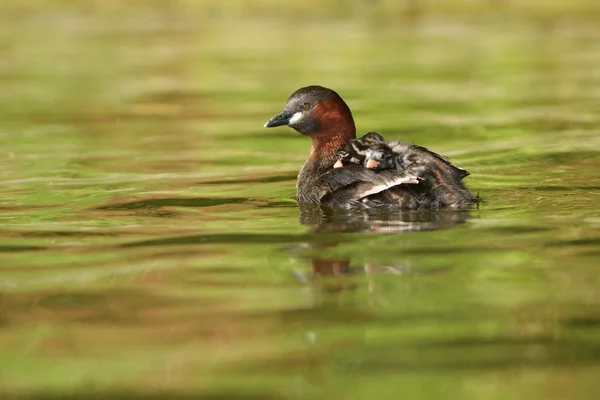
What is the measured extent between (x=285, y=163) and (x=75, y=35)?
18460mm

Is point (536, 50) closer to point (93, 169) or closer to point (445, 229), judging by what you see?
point (93, 169)

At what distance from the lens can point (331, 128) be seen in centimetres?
886

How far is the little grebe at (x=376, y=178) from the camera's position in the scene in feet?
25.6

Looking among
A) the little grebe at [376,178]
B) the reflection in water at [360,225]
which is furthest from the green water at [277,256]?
the little grebe at [376,178]

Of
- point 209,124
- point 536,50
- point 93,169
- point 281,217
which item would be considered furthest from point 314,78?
point 281,217

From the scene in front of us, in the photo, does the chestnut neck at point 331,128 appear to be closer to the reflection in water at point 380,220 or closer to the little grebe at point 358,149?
the little grebe at point 358,149

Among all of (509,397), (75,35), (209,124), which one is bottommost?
(509,397)

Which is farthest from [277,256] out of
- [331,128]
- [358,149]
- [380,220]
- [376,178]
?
[331,128]

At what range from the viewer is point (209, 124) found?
1382 cm

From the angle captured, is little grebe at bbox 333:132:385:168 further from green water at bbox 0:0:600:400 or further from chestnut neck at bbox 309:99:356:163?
green water at bbox 0:0:600:400

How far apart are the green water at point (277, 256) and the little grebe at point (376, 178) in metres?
0.19

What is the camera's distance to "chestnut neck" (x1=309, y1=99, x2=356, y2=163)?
8.83 meters

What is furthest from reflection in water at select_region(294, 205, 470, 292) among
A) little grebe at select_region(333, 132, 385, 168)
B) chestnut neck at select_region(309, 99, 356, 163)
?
chestnut neck at select_region(309, 99, 356, 163)

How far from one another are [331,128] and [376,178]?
3.80 ft
